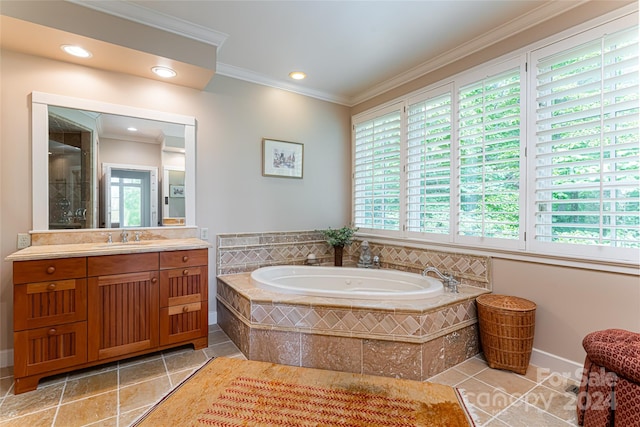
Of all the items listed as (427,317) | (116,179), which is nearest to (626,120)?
(427,317)

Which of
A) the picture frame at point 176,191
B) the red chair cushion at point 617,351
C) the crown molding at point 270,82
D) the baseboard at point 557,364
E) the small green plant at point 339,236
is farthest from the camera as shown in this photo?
the small green plant at point 339,236

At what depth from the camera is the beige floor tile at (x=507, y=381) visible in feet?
6.73

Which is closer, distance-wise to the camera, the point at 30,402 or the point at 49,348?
the point at 30,402

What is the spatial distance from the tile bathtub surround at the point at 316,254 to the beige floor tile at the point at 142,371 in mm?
1056

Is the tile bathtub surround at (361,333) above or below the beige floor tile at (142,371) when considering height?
above

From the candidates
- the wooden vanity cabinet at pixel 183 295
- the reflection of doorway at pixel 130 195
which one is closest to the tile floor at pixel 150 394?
the wooden vanity cabinet at pixel 183 295

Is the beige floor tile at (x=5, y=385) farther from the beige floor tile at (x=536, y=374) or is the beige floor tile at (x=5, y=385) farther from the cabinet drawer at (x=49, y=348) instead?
the beige floor tile at (x=536, y=374)

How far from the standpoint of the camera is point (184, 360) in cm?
246

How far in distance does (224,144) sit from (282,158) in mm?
701

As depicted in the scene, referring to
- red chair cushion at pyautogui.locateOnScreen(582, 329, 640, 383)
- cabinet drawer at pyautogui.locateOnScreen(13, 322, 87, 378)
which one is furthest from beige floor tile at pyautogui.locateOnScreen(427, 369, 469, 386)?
cabinet drawer at pyautogui.locateOnScreen(13, 322, 87, 378)

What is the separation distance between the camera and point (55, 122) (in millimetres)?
2469

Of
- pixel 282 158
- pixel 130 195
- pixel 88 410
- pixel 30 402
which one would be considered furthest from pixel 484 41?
pixel 30 402

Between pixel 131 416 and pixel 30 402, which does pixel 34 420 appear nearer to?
pixel 30 402

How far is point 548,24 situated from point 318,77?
2.14 meters
